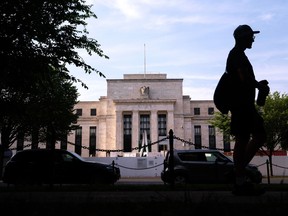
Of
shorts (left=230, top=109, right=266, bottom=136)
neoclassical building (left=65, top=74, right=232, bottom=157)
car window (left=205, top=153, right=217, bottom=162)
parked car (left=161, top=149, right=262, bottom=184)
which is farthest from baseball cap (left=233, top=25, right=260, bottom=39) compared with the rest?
neoclassical building (left=65, top=74, right=232, bottom=157)

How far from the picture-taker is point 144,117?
77062 mm

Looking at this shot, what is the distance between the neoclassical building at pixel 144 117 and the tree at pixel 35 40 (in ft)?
208

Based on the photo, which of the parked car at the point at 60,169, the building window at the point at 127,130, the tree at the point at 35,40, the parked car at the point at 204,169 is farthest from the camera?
the building window at the point at 127,130

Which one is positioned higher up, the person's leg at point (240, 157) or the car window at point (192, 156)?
the person's leg at point (240, 157)

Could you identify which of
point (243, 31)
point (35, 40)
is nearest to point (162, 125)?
point (35, 40)

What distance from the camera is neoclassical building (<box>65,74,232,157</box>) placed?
246 feet

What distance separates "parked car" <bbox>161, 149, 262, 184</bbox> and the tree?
Result: 22.2 feet

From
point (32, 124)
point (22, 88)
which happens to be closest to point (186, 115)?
point (32, 124)

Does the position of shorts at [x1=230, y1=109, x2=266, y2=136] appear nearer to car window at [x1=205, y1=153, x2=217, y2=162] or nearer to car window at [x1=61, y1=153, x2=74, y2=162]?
car window at [x1=61, y1=153, x2=74, y2=162]

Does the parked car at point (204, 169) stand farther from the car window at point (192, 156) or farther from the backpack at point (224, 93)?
the backpack at point (224, 93)

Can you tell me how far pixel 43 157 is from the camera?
14266mm

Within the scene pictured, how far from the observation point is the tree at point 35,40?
7.59m

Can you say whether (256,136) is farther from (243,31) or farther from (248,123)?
(243,31)

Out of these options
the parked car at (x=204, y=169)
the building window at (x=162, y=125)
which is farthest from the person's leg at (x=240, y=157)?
the building window at (x=162, y=125)
